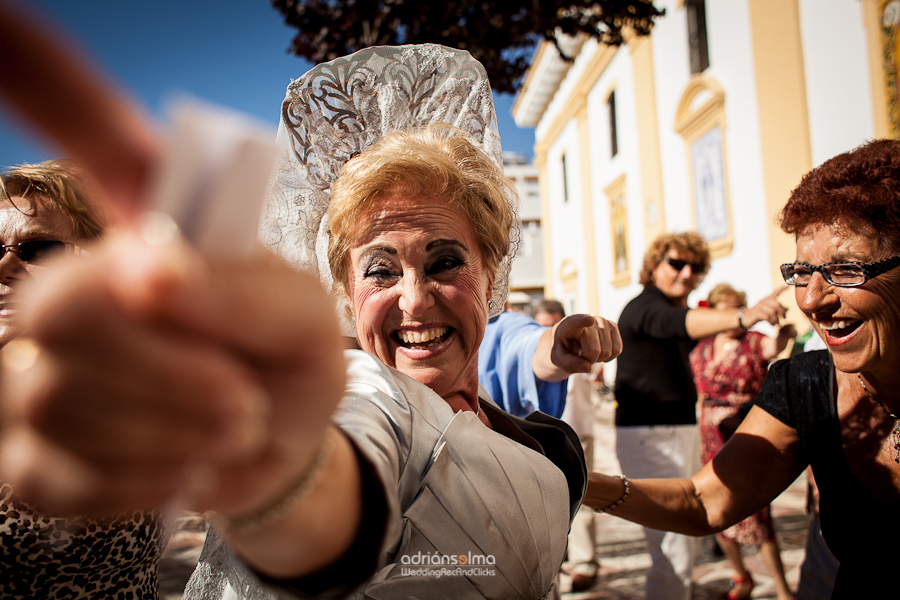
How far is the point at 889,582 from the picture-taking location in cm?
146

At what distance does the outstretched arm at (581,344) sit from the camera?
1.73 meters

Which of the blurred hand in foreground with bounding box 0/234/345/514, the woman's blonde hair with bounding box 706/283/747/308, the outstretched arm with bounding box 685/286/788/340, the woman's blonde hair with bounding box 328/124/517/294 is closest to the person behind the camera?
the blurred hand in foreground with bounding box 0/234/345/514

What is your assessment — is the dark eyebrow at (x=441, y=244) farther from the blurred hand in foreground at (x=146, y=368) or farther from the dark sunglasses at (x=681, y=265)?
the dark sunglasses at (x=681, y=265)

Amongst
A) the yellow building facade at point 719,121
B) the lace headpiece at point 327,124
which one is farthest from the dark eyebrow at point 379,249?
the yellow building facade at point 719,121

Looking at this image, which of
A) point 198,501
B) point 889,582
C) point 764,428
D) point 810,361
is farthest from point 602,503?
point 198,501

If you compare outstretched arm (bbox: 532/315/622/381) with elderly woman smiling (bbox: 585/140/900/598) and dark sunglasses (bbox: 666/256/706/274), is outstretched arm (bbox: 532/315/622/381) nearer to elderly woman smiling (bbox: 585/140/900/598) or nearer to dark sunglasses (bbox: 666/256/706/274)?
elderly woman smiling (bbox: 585/140/900/598)

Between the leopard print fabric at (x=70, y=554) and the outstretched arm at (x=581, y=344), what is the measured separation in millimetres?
1344

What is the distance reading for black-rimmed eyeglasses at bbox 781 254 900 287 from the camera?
146cm

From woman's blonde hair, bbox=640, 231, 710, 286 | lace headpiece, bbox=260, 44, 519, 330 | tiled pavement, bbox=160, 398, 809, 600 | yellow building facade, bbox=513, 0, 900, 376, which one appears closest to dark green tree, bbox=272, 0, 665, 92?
yellow building facade, bbox=513, 0, 900, 376

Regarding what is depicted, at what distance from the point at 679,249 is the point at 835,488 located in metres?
2.35

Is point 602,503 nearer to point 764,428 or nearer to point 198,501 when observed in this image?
point 764,428

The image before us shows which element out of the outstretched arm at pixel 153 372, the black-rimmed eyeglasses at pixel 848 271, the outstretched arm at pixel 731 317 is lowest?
the outstretched arm at pixel 153 372

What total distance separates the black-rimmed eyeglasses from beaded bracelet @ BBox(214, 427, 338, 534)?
5.22 ft

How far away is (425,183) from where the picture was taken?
1.33 meters
